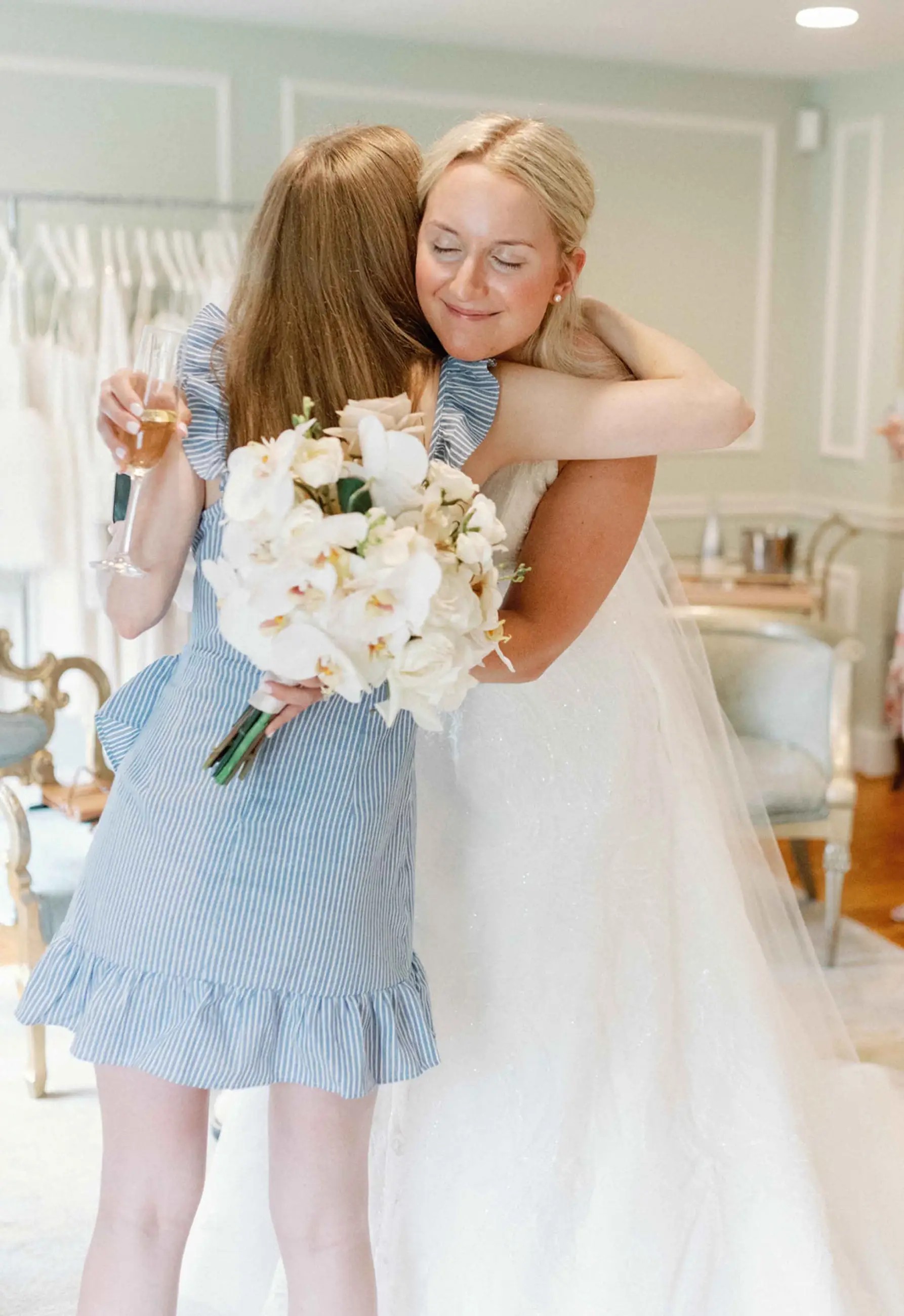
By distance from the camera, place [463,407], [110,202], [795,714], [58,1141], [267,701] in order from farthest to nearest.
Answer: [110,202]
[795,714]
[58,1141]
[463,407]
[267,701]

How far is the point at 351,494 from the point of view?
4.10 ft

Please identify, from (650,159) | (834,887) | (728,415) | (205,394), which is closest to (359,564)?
(205,394)

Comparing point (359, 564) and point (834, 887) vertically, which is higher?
point (359, 564)

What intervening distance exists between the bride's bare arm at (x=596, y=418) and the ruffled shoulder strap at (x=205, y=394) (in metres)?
0.33

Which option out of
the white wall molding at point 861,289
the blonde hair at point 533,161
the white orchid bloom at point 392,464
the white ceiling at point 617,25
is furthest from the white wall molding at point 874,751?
the white orchid bloom at point 392,464

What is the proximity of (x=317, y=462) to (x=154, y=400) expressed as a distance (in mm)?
300

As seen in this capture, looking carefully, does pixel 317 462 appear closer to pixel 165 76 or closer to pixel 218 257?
pixel 218 257

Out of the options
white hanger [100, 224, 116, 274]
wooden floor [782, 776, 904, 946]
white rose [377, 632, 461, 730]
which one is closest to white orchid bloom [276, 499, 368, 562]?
white rose [377, 632, 461, 730]

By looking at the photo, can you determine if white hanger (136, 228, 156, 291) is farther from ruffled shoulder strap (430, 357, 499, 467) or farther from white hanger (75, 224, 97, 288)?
ruffled shoulder strap (430, 357, 499, 467)

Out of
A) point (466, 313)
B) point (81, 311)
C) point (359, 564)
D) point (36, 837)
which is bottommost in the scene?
point (36, 837)

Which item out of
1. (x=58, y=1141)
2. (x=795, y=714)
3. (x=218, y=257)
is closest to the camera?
(x=58, y=1141)

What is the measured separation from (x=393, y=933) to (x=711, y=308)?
14.8ft

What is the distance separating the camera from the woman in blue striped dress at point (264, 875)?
4.79 feet

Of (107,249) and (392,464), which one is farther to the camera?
(107,249)
